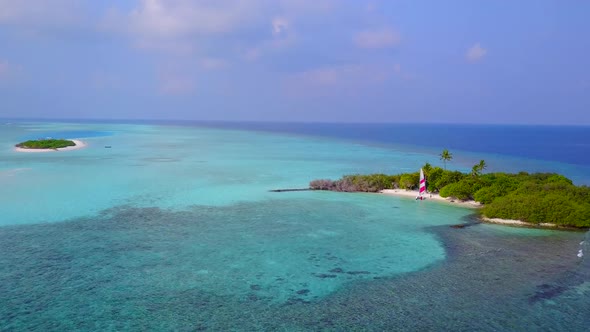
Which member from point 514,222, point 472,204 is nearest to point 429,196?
point 472,204

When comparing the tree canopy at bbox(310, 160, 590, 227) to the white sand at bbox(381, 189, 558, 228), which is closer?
the tree canopy at bbox(310, 160, 590, 227)

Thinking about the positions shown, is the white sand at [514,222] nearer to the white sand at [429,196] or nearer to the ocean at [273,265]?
the ocean at [273,265]

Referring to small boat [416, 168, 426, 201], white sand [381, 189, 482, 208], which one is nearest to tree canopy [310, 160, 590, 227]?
white sand [381, 189, 482, 208]

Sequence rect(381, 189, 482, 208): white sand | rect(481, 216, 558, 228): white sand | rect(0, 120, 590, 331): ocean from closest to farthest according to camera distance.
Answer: rect(0, 120, 590, 331): ocean < rect(481, 216, 558, 228): white sand < rect(381, 189, 482, 208): white sand

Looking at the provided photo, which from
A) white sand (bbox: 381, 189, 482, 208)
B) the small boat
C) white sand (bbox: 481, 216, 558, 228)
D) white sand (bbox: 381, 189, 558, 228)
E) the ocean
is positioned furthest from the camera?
the small boat

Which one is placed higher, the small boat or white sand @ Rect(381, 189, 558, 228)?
the small boat

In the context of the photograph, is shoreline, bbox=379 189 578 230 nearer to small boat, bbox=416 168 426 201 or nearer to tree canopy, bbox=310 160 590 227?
tree canopy, bbox=310 160 590 227

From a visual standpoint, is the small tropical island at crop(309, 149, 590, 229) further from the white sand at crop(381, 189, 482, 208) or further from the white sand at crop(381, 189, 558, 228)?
the white sand at crop(381, 189, 482, 208)

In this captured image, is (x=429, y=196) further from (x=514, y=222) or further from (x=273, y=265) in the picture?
(x=273, y=265)

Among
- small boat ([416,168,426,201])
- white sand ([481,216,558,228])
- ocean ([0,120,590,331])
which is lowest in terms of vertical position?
ocean ([0,120,590,331])
